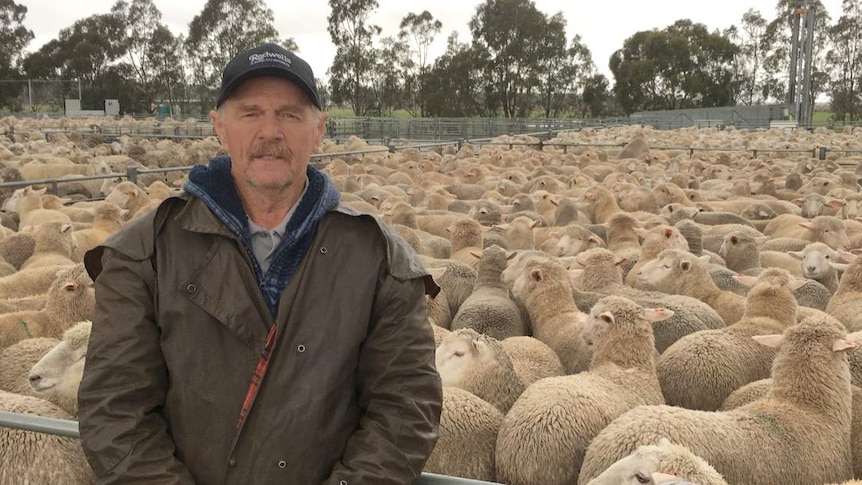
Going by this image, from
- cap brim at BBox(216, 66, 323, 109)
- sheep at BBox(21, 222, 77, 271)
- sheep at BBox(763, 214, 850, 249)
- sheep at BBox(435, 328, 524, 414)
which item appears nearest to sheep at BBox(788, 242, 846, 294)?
sheep at BBox(763, 214, 850, 249)

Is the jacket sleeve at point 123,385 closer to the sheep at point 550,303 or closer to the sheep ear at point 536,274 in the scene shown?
the sheep at point 550,303

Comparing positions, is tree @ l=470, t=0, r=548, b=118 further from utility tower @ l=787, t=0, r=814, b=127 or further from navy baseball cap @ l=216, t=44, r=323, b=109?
navy baseball cap @ l=216, t=44, r=323, b=109

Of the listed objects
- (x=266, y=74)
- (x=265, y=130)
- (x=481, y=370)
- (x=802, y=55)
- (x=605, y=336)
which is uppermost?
(x=802, y=55)

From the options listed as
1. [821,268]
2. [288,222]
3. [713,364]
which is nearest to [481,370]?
[713,364]

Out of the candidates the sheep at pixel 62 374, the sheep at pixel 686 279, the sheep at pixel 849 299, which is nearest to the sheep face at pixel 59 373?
the sheep at pixel 62 374

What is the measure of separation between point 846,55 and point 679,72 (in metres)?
13.9

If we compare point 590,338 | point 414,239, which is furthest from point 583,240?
point 590,338

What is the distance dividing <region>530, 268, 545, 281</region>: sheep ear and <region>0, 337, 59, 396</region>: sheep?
128 inches

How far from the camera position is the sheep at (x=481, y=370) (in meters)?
4.00

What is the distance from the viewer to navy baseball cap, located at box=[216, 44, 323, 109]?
6.47 ft

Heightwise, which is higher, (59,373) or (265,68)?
(265,68)

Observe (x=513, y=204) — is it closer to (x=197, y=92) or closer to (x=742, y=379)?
(x=742, y=379)

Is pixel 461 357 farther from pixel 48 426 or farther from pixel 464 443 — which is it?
pixel 48 426

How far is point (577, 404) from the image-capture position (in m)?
3.58
